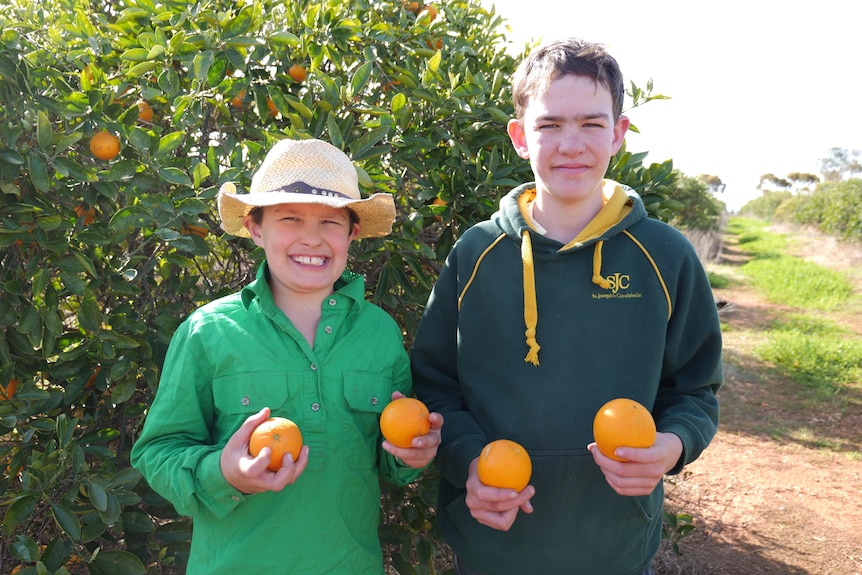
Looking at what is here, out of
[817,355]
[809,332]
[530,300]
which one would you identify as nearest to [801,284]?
[809,332]

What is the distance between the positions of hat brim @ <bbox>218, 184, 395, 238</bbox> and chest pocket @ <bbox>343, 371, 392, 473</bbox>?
0.40m

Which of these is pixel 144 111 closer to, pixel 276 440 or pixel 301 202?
pixel 301 202

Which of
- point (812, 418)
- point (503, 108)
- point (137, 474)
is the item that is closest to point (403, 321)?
point (503, 108)

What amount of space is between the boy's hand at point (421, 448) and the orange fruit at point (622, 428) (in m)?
0.36

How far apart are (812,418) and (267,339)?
21.8 ft

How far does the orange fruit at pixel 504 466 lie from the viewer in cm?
151

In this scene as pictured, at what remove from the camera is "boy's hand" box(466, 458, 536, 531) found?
59.6 inches

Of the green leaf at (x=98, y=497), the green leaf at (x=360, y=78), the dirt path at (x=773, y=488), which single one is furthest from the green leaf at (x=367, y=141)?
the dirt path at (x=773, y=488)

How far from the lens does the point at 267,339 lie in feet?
5.22

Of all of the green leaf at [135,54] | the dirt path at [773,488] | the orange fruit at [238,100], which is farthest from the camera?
the dirt path at [773,488]

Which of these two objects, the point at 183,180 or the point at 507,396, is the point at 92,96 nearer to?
the point at 183,180

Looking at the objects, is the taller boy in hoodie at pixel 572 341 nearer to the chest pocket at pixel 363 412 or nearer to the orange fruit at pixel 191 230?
the chest pocket at pixel 363 412

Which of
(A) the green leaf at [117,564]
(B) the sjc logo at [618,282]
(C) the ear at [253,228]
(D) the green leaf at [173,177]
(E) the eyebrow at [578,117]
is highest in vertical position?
(E) the eyebrow at [578,117]

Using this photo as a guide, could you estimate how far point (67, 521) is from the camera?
74.6 inches
